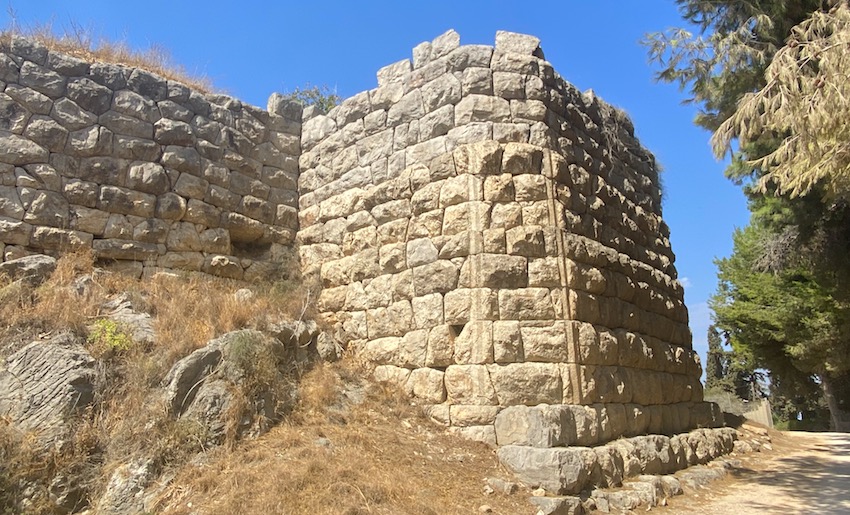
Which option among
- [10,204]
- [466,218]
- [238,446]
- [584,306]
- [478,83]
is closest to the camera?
[238,446]

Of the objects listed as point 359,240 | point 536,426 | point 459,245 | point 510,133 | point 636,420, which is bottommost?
point 536,426

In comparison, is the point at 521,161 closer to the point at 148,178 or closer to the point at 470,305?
the point at 470,305

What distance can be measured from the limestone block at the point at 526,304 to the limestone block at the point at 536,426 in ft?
3.21

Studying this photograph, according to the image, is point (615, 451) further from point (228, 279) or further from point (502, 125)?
point (228, 279)

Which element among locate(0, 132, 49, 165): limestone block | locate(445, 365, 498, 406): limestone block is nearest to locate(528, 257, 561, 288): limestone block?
locate(445, 365, 498, 406): limestone block

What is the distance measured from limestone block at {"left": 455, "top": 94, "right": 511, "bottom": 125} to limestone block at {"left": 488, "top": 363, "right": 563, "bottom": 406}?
3.12 m

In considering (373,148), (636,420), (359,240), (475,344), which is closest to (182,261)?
(359,240)

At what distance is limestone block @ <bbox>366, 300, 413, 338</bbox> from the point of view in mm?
A: 7160

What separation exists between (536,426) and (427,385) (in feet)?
4.55

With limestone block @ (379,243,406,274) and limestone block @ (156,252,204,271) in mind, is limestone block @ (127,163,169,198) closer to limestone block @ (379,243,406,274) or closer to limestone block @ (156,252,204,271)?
limestone block @ (156,252,204,271)

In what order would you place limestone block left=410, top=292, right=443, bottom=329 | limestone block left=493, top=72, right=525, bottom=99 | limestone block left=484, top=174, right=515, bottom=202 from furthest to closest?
limestone block left=493, top=72, right=525, bottom=99, limestone block left=484, top=174, right=515, bottom=202, limestone block left=410, top=292, right=443, bottom=329

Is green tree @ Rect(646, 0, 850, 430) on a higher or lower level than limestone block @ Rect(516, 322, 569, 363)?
higher

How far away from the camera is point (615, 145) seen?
8930 mm

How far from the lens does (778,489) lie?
23.7ft
